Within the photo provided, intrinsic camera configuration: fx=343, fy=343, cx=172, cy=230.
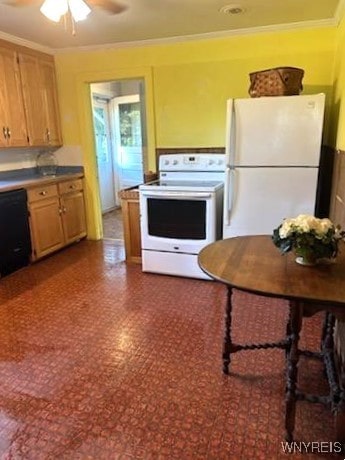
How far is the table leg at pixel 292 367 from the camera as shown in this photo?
142cm

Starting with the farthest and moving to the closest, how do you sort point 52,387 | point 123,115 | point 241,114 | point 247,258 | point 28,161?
point 123,115 < point 28,161 < point 241,114 < point 52,387 < point 247,258

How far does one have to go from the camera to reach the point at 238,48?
11.4ft

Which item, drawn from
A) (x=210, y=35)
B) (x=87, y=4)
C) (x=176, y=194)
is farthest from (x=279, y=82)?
(x=87, y=4)

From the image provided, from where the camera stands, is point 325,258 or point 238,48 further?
point 238,48

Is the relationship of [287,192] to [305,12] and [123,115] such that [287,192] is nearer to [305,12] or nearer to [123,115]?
[305,12]

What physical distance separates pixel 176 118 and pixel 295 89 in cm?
140

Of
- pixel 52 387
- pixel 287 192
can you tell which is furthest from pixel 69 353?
pixel 287 192

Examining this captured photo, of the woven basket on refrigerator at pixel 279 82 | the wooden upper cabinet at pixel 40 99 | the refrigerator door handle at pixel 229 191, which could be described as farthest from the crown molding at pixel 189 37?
the refrigerator door handle at pixel 229 191

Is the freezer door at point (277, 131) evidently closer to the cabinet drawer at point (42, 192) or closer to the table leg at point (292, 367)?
the table leg at point (292, 367)

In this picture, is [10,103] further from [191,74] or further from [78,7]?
[191,74]

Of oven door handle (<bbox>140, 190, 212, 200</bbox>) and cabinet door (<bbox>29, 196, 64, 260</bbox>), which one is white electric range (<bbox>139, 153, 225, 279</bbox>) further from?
cabinet door (<bbox>29, 196, 64, 260</bbox>)

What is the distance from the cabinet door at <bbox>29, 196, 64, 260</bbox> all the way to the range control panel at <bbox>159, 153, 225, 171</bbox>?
1327mm

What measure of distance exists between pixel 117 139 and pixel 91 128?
2.09 meters

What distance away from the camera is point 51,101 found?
4176 mm
